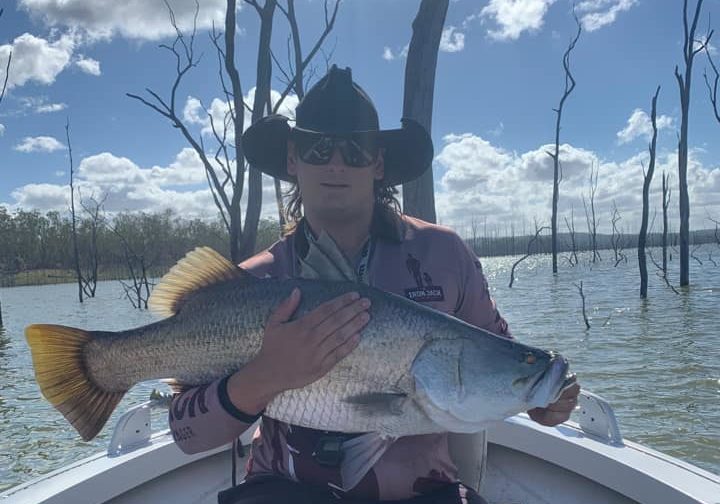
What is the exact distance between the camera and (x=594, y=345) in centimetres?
1281

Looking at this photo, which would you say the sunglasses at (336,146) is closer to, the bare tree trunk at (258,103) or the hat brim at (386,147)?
the hat brim at (386,147)

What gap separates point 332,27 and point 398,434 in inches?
461

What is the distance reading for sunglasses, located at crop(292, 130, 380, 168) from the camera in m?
2.60

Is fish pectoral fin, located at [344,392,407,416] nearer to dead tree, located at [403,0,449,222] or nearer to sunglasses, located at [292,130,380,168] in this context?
sunglasses, located at [292,130,380,168]

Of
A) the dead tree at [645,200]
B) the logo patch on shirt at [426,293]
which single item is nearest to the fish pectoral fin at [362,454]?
the logo patch on shirt at [426,293]

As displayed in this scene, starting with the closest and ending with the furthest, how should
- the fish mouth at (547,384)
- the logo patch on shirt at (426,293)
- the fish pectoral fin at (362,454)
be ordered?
the fish mouth at (547,384) < the fish pectoral fin at (362,454) < the logo patch on shirt at (426,293)

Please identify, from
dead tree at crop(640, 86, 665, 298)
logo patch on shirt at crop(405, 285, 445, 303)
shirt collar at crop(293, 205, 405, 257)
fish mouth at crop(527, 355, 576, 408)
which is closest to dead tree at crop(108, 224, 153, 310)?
shirt collar at crop(293, 205, 405, 257)


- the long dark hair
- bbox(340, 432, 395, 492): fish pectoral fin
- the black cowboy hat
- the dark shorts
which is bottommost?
the dark shorts

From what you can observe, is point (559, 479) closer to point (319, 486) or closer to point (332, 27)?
point (319, 486)

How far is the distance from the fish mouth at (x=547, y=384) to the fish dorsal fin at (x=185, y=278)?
4.21ft

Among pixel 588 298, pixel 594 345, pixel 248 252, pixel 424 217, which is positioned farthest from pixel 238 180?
pixel 588 298

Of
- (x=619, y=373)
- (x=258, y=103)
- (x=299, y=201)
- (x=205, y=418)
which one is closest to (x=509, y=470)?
(x=299, y=201)

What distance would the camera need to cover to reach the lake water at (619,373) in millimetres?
7031

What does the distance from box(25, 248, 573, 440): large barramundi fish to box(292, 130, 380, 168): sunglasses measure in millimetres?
654
